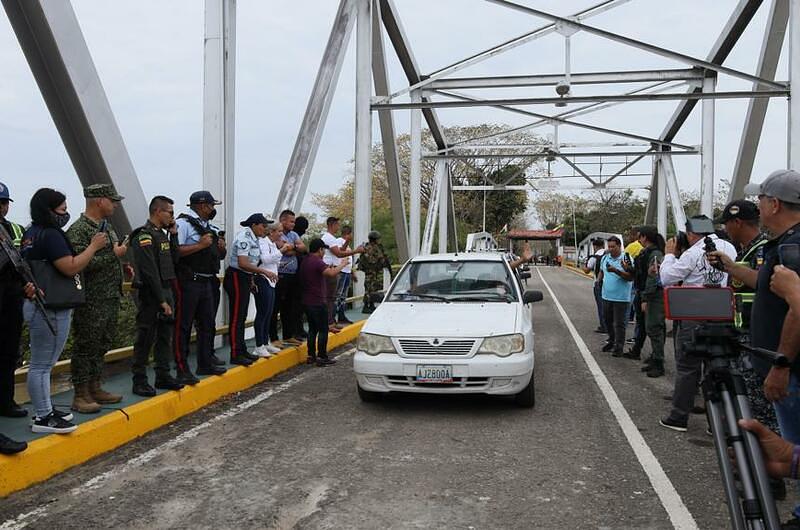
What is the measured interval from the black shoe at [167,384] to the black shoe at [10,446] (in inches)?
73.3

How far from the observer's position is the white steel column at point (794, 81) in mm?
11812

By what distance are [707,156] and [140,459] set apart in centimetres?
1601

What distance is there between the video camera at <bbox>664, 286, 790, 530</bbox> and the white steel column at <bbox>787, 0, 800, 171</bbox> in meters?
10.4

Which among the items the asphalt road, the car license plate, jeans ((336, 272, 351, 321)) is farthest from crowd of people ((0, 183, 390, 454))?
jeans ((336, 272, 351, 321))

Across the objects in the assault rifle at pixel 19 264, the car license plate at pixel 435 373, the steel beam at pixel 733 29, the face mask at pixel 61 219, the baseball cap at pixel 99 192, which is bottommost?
the car license plate at pixel 435 373

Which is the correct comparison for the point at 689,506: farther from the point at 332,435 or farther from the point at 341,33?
the point at 341,33

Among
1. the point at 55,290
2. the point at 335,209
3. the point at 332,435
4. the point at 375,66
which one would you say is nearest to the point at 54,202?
the point at 55,290

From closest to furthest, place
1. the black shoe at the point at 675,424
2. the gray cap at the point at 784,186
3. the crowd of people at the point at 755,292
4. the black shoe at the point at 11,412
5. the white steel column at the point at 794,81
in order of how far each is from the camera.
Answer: the crowd of people at the point at 755,292
the gray cap at the point at 784,186
the black shoe at the point at 11,412
the black shoe at the point at 675,424
the white steel column at the point at 794,81

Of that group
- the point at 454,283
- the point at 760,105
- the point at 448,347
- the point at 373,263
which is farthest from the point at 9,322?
the point at 760,105

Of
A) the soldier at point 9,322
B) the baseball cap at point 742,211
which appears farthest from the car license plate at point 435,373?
the soldier at point 9,322

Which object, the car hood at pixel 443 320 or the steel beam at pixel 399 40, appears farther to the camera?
the steel beam at pixel 399 40

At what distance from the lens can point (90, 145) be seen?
6527 mm

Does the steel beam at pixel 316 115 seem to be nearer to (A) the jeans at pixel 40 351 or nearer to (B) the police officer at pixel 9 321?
(B) the police officer at pixel 9 321

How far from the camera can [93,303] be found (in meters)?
5.10
